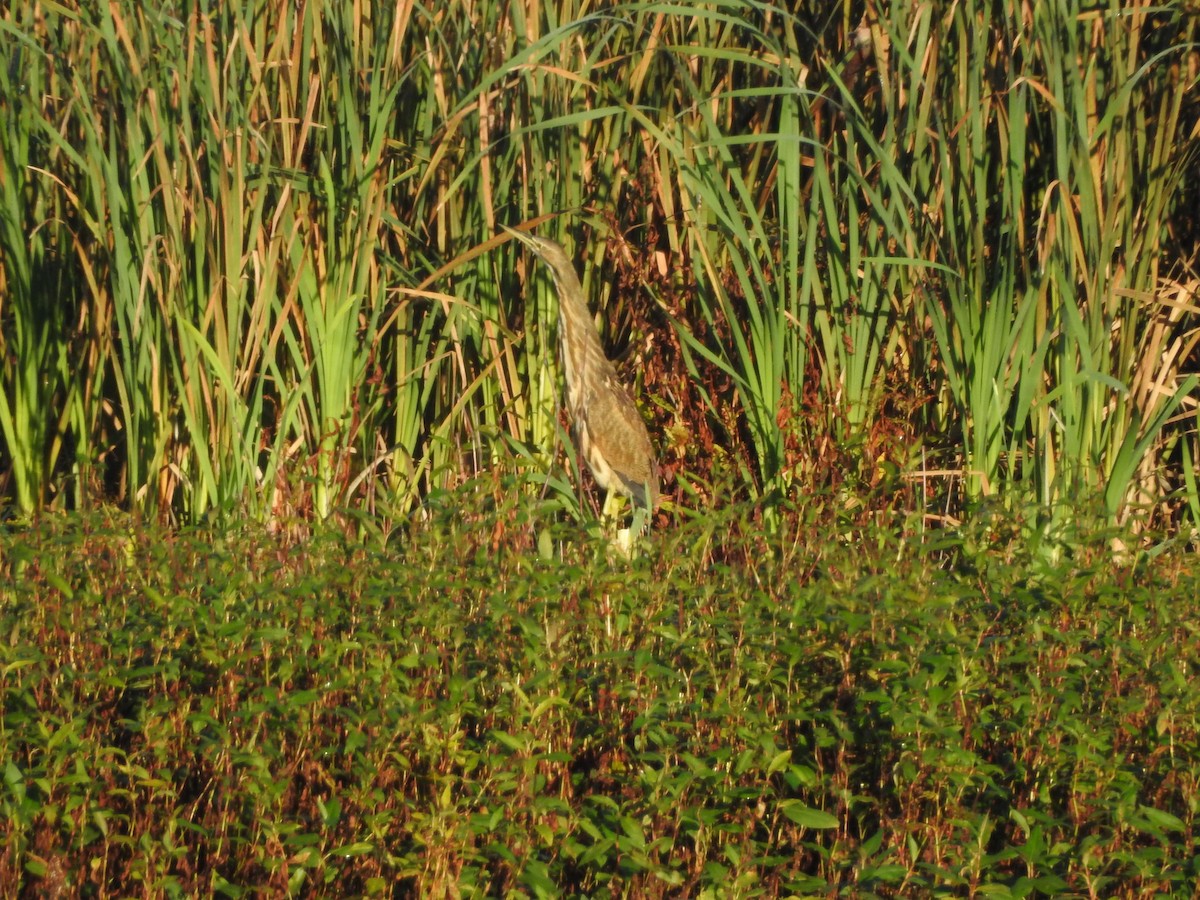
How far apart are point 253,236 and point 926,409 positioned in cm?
194

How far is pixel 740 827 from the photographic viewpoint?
263 cm

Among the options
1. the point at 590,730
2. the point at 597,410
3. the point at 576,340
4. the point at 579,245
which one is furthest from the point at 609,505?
the point at 590,730

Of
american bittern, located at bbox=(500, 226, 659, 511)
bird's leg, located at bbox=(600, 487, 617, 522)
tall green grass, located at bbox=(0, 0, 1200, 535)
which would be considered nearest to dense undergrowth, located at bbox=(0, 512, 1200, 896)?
tall green grass, located at bbox=(0, 0, 1200, 535)

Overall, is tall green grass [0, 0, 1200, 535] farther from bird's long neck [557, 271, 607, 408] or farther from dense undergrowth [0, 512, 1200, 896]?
dense undergrowth [0, 512, 1200, 896]

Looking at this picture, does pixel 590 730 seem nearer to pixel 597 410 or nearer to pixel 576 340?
pixel 597 410

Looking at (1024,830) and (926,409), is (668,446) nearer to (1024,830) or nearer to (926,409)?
(926,409)

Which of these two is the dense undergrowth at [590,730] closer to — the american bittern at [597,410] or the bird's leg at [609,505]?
the american bittern at [597,410]

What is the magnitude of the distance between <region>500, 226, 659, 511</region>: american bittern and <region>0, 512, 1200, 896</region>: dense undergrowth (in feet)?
4.10

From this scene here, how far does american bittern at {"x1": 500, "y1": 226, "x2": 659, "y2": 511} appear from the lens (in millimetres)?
4516

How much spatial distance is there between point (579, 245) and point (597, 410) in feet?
1.96

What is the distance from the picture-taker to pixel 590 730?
293 cm

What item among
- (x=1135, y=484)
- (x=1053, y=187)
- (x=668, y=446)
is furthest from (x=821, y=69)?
(x=1135, y=484)

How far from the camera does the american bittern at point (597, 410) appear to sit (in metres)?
4.52

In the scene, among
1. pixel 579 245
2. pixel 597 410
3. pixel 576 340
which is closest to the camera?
pixel 597 410
